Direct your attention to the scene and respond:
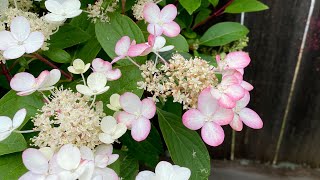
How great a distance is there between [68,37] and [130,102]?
223 mm

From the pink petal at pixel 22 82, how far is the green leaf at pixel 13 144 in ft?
0.23

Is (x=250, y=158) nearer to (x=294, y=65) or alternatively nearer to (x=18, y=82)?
(x=294, y=65)

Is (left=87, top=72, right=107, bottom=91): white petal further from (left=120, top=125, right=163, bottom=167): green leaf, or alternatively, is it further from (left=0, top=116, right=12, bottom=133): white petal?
(left=120, top=125, right=163, bottom=167): green leaf

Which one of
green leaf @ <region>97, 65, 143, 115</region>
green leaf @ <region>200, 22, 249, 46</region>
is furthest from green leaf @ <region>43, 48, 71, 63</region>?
green leaf @ <region>200, 22, 249, 46</region>

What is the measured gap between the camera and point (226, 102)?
56 cm

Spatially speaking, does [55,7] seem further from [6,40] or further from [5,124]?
[5,124]

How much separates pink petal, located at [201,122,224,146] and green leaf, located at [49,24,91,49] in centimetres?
28

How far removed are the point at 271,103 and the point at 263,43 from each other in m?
0.27

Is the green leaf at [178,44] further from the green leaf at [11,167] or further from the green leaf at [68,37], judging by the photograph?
the green leaf at [11,167]

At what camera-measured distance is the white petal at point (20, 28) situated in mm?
642

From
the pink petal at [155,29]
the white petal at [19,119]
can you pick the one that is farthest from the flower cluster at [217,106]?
the white petal at [19,119]

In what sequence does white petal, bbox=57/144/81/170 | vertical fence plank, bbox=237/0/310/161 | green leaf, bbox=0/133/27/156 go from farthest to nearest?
vertical fence plank, bbox=237/0/310/161, green leaf, bbox=0/133/27/156, white petal, bbox=57/144/81/170

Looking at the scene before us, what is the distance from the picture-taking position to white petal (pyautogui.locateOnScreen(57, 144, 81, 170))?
53cm

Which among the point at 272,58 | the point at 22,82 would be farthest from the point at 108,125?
the point at 272,58
